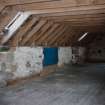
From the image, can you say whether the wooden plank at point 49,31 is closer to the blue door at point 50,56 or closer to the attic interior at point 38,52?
the attic interior at point 38,52

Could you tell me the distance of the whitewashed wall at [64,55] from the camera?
414 inches

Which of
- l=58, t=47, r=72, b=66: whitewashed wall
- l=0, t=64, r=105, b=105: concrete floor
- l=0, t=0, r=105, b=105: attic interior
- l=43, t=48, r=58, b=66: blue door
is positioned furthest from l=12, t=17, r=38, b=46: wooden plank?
l=58, t=47, r=72, b=66: whitewashed wall

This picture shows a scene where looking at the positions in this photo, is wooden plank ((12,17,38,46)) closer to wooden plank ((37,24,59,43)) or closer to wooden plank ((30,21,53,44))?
wooden plank ((30,21,53,44))

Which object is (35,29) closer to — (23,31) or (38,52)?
(23,31)

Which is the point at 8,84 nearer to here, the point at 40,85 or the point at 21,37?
the point at 40,85

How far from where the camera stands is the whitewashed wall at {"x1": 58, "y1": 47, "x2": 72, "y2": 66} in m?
10.5

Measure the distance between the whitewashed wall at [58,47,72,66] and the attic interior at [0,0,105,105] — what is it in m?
0.67

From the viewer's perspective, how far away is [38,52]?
8.02 metres

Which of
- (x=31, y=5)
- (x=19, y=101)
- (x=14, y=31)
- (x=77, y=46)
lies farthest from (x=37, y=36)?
(x=77, y=46)

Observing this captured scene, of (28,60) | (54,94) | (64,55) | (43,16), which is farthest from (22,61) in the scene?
(64,55)

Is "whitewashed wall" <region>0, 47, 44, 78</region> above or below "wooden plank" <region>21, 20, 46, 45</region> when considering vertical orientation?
below

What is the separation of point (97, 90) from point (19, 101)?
2.17 metres

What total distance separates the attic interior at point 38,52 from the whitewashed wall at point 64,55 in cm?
67

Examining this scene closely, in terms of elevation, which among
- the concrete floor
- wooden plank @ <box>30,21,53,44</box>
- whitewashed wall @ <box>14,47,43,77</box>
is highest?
wooden plank @ <box>30,21,53,44</box>
